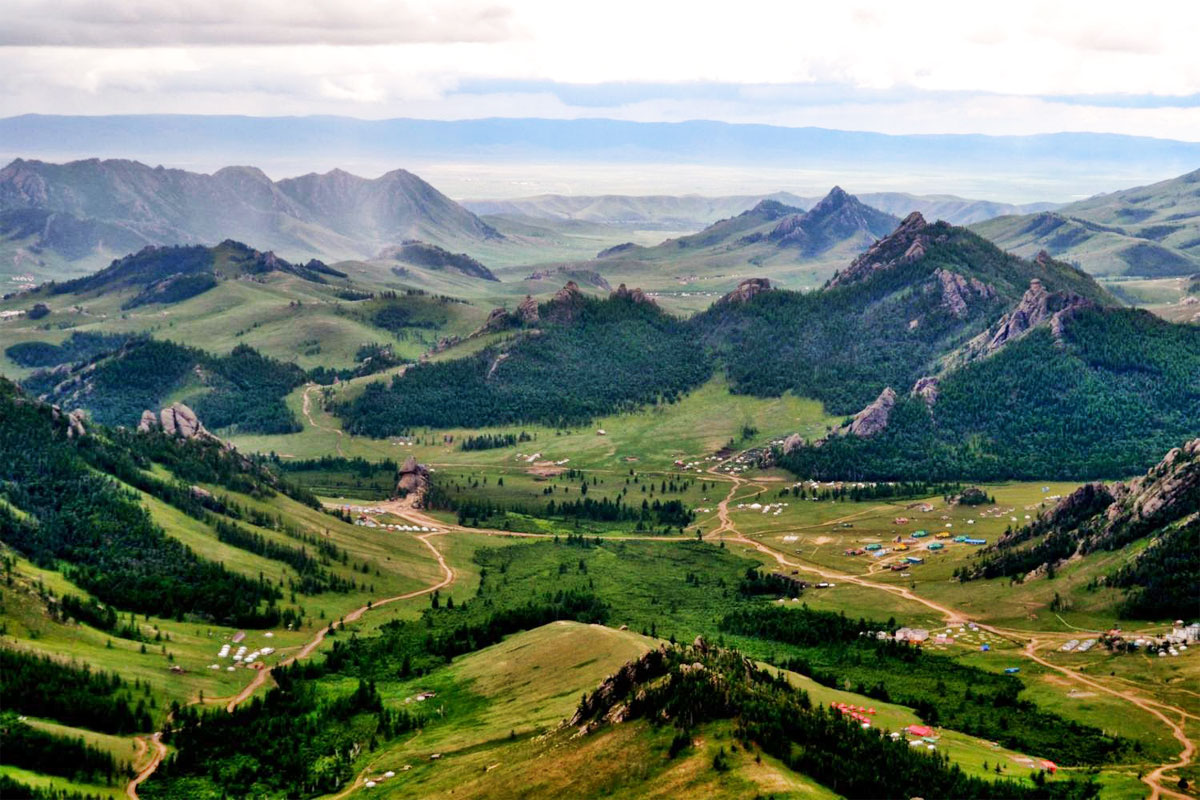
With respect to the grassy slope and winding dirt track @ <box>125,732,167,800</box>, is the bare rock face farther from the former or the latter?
winding dirt track @ <box>125,732,167,800</box>

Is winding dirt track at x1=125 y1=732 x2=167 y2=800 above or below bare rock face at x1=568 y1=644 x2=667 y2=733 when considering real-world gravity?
below

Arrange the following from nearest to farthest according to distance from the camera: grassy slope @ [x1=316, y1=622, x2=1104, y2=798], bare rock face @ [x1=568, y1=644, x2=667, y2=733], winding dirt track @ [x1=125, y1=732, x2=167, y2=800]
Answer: grassy slope @ [x1=316, y1=622, x2=1104, y2=798]
bare rock face @ [x1=568, y1=644, x2=667, y2=733]
winding dirt track @ [x1=125, y1=732, x2=167, y2=800]

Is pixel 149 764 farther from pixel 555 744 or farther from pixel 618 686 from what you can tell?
pixel 618 686

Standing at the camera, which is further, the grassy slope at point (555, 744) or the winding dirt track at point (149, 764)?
the winding dirt track at point (149, 764)

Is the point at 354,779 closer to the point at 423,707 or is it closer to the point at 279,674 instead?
the point at 423,707

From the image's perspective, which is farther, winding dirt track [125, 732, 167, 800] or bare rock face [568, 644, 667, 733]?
winding dirt track [125, 732, 167, 800]

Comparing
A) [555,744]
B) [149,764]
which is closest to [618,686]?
[555,744]

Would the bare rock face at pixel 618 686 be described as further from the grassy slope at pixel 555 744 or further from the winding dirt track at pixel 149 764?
the winding dirt track at pixel 149 764

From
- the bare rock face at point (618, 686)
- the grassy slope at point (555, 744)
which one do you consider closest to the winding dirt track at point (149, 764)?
the grassy slope at point (555, 744)

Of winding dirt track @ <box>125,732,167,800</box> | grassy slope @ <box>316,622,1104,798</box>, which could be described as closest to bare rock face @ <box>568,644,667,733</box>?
grassy slope @ <box>316,622,1104,798</box>

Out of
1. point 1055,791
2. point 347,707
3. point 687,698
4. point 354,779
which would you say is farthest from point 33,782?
point 1055,791

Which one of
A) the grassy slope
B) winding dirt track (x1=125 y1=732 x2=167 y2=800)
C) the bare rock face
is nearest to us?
the grassy slope

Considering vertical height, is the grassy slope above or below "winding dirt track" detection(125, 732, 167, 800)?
above
